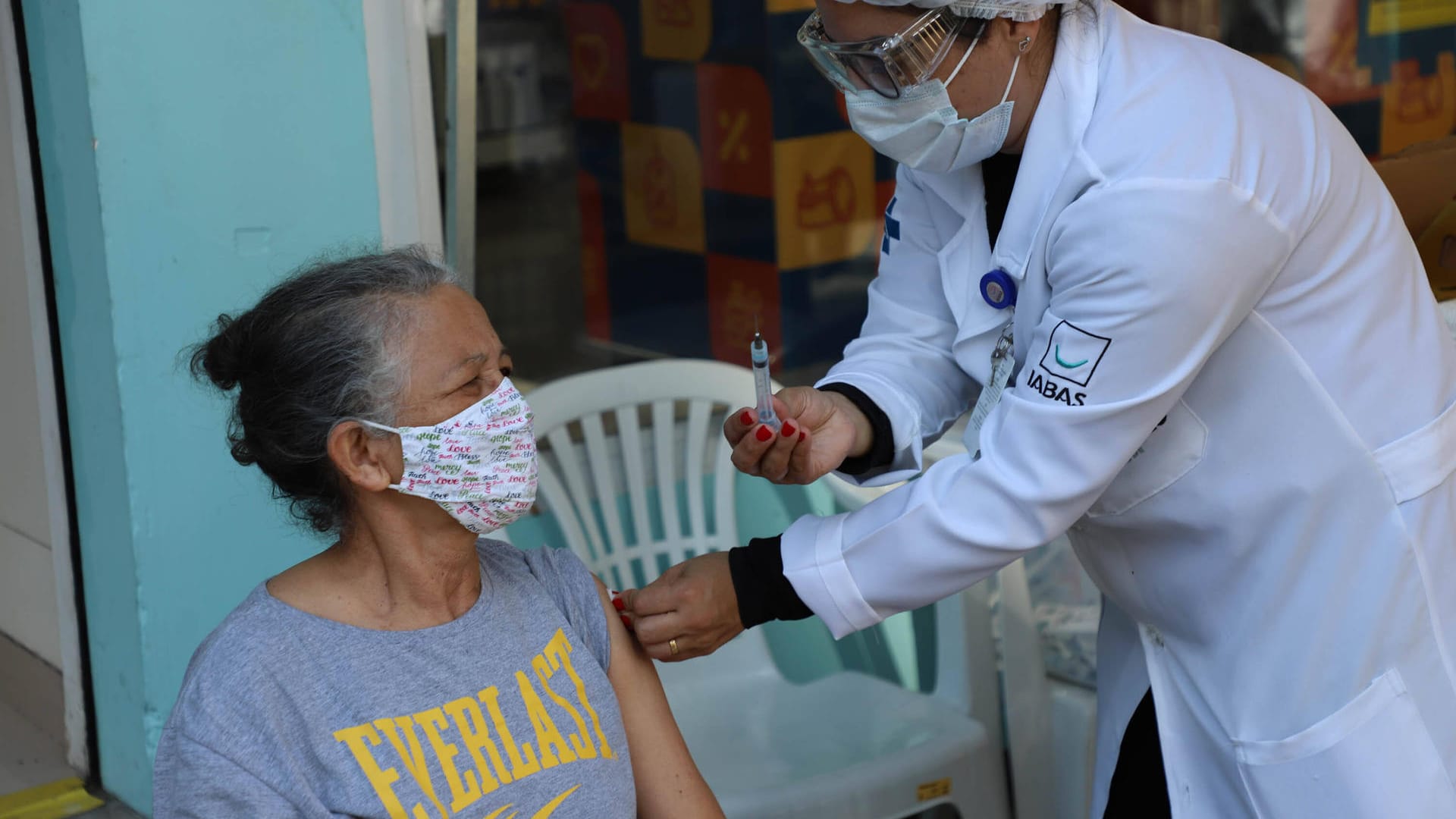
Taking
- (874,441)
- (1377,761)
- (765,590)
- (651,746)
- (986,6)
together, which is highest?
(986,6)

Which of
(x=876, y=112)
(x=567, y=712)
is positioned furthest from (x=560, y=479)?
(x=876, y=112)

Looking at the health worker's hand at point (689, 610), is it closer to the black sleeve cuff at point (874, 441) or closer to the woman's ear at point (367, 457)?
the black sleeve cuff at point (874, 441)

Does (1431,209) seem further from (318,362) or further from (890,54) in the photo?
(318,362)

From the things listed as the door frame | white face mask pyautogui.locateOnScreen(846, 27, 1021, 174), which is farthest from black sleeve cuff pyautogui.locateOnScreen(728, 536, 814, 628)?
the door frame

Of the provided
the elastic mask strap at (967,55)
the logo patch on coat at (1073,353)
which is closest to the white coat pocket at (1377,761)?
the logo patch on coat at (1073,353)

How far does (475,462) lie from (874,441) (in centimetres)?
54

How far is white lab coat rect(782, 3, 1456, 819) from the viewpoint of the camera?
1.48 m

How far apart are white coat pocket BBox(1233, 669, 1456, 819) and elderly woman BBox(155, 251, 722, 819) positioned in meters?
0.79

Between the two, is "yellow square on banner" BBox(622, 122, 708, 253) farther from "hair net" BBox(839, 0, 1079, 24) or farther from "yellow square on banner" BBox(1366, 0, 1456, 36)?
"yellow square on banner" BBox(1366, 0, 1456, 36)

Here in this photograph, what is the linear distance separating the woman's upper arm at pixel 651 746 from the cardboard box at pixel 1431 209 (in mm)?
2012

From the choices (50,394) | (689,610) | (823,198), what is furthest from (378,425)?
(823,198)

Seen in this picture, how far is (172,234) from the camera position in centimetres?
244

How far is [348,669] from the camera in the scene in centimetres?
159

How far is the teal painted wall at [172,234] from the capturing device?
238 cm
